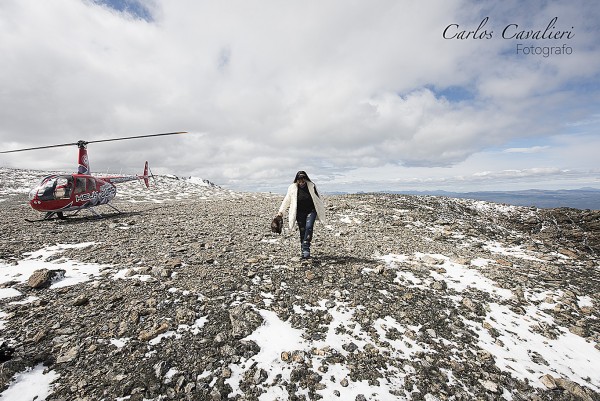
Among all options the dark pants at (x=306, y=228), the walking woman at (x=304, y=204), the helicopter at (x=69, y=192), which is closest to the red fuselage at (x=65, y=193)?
the helicopter at (x=69, y=192)

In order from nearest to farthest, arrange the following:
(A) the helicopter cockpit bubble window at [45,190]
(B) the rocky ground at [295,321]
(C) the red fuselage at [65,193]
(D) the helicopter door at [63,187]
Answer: (B) the rocky ground at [295,321] → (A) the helicopter cockpit bubble window at [45,190] → (C) the red fuselage at [65,193] → (D) the helicopter door at [63,187]

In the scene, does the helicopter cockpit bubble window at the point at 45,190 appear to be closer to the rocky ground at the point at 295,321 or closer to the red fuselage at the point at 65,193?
the red fuselage at the point at 65,193

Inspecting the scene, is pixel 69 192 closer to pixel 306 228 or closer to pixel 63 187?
pixel 63 187

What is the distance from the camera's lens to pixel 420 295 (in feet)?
24.2

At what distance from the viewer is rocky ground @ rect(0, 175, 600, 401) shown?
14.2ft

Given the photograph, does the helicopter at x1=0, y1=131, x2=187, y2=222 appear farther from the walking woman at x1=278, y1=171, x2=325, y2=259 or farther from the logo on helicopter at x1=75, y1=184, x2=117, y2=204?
the walking woman at x1=278, y1=171, x2=325, y2=259

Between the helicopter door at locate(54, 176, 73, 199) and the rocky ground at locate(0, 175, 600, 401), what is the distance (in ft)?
16.8

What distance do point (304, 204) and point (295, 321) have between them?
4.01 meters

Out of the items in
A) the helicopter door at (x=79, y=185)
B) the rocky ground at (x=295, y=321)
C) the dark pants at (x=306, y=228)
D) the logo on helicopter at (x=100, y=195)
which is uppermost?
the helicopter door at (x=79, y=185)

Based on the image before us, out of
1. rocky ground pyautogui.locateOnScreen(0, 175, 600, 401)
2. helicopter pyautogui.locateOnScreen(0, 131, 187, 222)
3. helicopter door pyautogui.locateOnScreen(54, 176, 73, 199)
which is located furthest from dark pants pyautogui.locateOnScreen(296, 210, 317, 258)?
helicopter door pyautogui.locateOnScreen(54, 176, 73, 199)

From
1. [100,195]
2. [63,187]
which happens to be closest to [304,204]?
[63,187]

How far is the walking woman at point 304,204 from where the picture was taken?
8844 millimetres

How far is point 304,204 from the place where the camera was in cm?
897

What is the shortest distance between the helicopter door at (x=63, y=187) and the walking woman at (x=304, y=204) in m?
14.9
